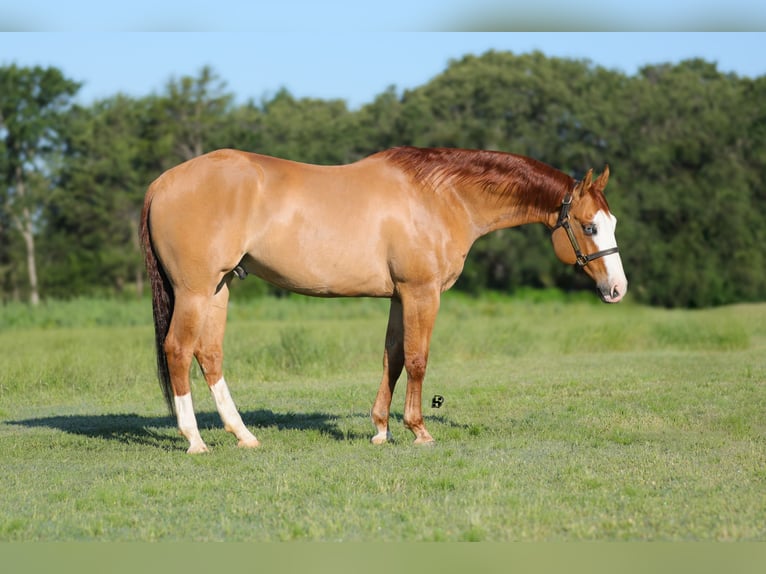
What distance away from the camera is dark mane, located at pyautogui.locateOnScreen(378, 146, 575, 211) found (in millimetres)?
7500

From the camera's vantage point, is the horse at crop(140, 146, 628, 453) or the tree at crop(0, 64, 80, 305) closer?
the horse at crop(140, 146, 628, 453)

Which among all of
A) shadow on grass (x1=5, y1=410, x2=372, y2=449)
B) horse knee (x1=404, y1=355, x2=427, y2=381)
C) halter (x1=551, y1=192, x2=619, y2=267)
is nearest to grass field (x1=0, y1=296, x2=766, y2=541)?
shadow on grass (x1=5, y1=410, x2=372, y2=449)

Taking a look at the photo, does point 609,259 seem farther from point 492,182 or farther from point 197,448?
point 197,448

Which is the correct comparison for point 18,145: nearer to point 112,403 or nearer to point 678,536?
point 112,403

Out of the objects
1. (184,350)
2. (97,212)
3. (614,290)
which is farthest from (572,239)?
(97,212)

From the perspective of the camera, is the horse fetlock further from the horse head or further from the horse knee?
the horse head

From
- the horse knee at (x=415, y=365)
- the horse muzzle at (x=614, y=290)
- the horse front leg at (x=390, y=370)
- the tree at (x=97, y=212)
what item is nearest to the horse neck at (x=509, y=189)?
the horse muzzle at (x=614, y=290)

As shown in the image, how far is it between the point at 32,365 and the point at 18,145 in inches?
982

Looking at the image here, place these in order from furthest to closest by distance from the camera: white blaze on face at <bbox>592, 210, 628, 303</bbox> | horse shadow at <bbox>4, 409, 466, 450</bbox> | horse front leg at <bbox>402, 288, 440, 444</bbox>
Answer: horse shadow at <bbox>4, 409, 466, 450</bbox> → white blaze on face at <bbox>592, 210, 628, 303</bbox> → horse front leg at <bbox>402, 288, 440, 444</bbox>

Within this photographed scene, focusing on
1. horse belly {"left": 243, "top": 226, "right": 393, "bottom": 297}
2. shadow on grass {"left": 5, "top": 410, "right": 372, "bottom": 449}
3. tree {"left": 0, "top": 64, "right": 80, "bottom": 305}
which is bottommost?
shadow on grass {"left": 5, "top": 410, "right": 372, "bottom": 449}

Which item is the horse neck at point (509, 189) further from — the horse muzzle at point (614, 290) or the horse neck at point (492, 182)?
the horse muzzle at point (614, 290)

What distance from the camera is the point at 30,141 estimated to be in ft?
117

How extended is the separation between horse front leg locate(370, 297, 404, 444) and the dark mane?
1081 millimetres

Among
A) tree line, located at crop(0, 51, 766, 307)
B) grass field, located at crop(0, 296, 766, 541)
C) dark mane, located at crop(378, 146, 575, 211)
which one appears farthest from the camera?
tree line, located at crop(0, 51, 766, 307)
